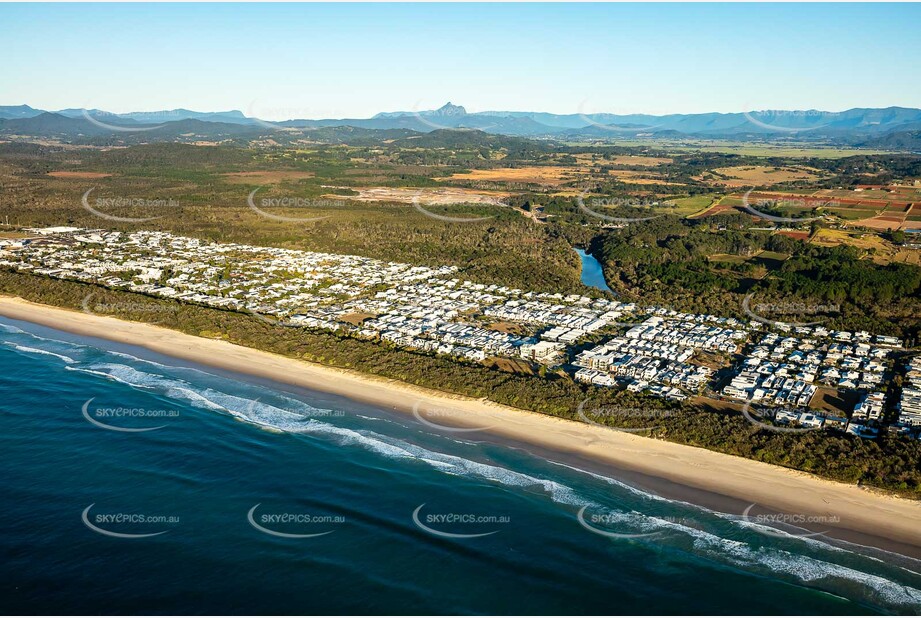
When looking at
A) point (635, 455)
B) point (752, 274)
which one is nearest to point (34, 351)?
point (635, 455)

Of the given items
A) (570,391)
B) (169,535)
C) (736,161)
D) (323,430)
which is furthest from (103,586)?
(736,161)

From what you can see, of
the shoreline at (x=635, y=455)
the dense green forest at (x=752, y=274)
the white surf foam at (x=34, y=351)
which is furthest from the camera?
the dense green forest at (x=752, y=274)

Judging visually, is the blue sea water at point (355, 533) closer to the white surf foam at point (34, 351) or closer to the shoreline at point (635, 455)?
the shoreline at point (635, 455)

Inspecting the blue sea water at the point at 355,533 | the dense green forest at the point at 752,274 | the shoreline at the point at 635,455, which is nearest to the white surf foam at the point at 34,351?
the shoreline at the point at 635,455

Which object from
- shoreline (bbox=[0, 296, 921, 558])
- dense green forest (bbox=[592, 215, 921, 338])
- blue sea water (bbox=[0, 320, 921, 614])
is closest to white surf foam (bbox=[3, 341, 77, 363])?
shoreline (bbox=[0, 296, 921, 558])

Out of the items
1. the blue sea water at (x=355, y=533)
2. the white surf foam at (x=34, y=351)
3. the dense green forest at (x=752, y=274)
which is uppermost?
the dense green forest at (x=752, y=274)

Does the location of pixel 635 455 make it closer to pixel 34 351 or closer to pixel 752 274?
pixel 34 351
